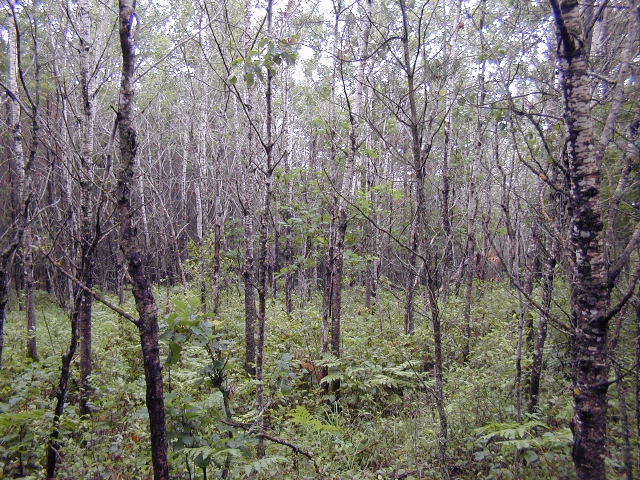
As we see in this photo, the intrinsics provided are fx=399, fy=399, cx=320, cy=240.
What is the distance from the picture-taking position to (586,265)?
226 cm

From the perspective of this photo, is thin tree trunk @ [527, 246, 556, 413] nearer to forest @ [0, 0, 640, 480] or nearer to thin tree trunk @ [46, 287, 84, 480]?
forest @ [0, 0, 640, 480]

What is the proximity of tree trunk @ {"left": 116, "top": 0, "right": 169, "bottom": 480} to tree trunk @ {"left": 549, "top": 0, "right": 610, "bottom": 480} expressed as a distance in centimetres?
264

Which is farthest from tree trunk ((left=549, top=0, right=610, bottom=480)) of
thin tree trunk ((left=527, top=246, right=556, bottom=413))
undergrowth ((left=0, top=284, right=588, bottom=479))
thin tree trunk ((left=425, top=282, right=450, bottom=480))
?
thin tree trunk ((left=527, top=246, right=556, bottom=413))

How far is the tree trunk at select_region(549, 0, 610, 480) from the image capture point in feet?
7.30

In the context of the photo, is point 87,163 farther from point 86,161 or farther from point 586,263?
point 586,263

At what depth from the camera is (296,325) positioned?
31.7ft

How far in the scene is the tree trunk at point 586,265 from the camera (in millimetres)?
2225

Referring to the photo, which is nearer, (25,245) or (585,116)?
(585,116)

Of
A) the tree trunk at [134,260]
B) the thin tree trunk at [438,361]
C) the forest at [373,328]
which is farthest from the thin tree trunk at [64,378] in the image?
the thin tree trunk at [438,361]

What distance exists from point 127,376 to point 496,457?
5647mm

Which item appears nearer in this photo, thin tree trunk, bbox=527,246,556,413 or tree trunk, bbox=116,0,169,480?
tree trunk, bbox=116,0,169,480

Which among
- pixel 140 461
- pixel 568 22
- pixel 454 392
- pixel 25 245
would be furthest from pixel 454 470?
pixel 25 245

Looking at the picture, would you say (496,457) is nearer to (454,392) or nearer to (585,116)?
(454,392)

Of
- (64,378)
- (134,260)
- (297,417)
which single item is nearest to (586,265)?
(134,260)
